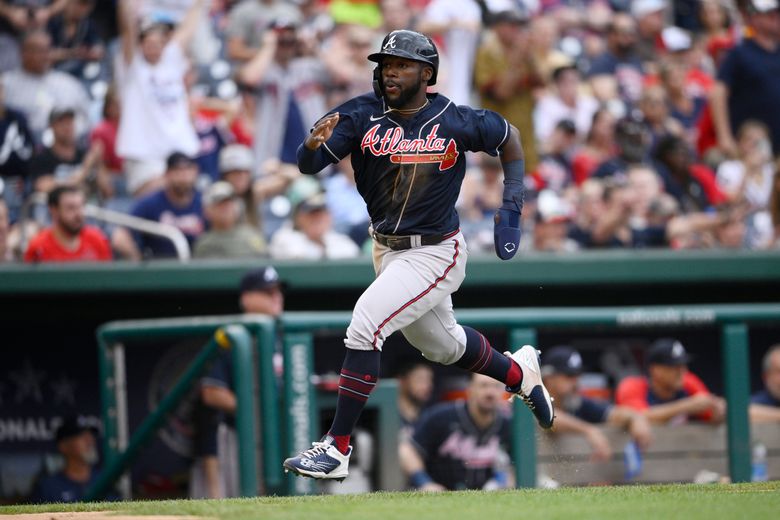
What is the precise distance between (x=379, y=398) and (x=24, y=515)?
7.96ft

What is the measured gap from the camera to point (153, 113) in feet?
28.1

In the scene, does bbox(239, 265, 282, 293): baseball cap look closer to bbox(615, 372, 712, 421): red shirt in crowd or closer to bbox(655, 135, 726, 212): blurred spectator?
bbox(615, 372, 712, 421): red shirt in crowd

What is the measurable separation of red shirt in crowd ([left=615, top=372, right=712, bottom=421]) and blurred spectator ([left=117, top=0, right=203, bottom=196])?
10.7 feet

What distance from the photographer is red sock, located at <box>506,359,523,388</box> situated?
5301mm

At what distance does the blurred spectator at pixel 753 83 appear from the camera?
9906 millimetres

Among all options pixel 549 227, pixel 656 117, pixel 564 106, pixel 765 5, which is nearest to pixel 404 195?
pixel 549 227

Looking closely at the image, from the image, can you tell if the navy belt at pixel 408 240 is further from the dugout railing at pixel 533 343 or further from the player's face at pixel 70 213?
the player's face at pixel 70 213

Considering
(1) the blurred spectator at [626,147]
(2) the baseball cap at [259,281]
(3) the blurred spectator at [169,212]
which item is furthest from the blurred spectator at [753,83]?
(2) the baseball cap at [259,281]

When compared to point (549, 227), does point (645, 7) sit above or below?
above

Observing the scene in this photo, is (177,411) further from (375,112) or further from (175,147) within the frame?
(375,112)

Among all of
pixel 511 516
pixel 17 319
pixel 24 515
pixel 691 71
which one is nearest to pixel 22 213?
pixel 17 319

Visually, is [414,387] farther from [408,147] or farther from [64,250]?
[408,147]

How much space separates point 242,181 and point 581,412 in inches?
105

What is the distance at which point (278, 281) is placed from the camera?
Answer: 23.7 ft
